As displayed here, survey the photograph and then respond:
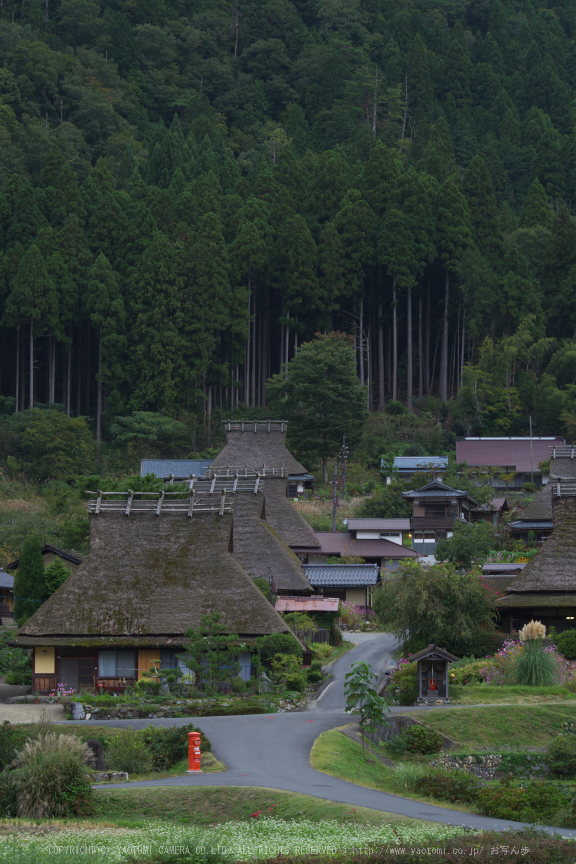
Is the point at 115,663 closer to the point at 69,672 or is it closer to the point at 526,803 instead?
the point at 69,672

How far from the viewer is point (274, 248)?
253 feet

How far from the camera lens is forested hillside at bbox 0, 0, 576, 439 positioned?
70.4 meters

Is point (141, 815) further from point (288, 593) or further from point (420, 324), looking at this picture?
point (420, 324)

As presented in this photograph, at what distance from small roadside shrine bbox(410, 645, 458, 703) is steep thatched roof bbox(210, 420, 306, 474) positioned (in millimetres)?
28781

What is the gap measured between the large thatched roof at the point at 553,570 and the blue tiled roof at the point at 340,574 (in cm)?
1213

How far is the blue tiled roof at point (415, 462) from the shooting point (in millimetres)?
63625

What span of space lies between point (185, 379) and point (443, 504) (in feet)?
70.9

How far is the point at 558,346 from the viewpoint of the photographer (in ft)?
246

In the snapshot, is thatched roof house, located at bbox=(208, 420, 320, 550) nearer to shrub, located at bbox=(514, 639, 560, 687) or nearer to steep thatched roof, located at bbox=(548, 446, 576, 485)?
steep thatched roof, located at bbox=(548, 446, 576, 485)

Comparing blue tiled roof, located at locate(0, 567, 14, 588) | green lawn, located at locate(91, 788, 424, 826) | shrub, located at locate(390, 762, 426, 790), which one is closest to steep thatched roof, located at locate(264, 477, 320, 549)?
blue tiled roof, located at locate(0, 567, 14, 588)

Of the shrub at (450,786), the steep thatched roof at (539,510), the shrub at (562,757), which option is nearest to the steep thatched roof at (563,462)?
the steep thatched roof at (539,510)

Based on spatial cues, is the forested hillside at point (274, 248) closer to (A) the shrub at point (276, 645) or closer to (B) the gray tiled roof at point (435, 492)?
(B) the gray tiled roof at point (435, 492)

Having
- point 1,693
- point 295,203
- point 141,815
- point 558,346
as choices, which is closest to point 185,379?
point 295,203

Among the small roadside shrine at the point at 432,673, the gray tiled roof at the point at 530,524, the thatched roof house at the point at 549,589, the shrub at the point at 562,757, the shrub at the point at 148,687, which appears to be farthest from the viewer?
the gray tiled roof at the point at 530,524
